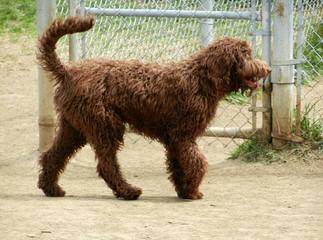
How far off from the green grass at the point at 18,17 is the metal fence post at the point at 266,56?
6.18 meters

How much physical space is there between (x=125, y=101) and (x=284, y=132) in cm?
169

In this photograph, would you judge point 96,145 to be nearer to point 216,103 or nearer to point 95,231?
point 216,103

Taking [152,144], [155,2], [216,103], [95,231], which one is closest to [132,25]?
[155,2]

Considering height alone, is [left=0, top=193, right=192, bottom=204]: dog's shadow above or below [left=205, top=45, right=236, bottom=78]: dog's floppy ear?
below

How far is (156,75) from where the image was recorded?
6.76 m

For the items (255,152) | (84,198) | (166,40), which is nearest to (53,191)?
(84,198)

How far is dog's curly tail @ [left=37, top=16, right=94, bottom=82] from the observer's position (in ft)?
21.9

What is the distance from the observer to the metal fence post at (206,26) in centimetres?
931

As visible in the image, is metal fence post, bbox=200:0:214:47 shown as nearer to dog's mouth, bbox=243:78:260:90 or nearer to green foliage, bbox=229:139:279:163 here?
green foliage, bbox=229:139:279:163

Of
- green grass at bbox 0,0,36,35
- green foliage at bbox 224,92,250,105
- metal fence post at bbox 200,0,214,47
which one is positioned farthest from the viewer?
green grass at bbox 0,0,36,35

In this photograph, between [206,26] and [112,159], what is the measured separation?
3112mm

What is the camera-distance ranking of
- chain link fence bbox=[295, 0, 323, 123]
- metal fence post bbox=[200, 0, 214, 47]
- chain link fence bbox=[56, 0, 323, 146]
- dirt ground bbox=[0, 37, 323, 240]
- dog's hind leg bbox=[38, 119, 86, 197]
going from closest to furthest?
dirt ground bbox=[0, 37, 323, 240] → dog's hind leg bbox=[38, 119, 86, 197] → chain link fence bbox=[56, 0, 323, 146] → metal fence post bbox=[200, 0, 214, 47] → chain link fence bbox=[295, 0, 323, 123]

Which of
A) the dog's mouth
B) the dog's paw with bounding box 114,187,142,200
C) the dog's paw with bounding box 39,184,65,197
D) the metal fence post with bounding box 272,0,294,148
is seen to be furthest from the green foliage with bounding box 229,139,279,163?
the dog's paw with bounding box 39,184,65,197

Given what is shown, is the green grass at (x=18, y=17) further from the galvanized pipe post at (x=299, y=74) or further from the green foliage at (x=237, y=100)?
the galvanized pipe post at (x=299, y=74)
